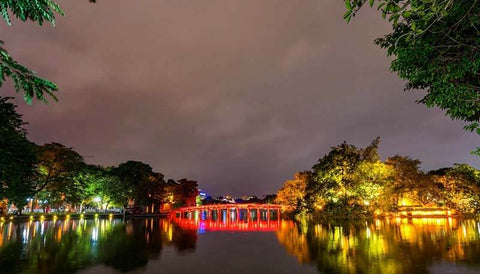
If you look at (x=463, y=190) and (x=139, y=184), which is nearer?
(x=463, y=190)

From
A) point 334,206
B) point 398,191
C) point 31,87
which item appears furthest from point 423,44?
point 398,191

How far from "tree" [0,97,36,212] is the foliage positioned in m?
17.0

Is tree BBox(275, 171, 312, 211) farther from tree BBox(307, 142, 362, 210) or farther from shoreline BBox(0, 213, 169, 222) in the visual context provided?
shoreline BBox(0, 213, 169, 222)

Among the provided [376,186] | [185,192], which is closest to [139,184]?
[185,192]

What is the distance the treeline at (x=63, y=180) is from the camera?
19.2 meters

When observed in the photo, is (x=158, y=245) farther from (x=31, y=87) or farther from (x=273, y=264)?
(x=31, y=87)

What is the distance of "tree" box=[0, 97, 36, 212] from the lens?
17.8m

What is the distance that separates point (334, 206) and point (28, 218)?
47.1 m

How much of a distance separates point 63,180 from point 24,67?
168 ft

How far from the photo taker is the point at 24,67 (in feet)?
11.1

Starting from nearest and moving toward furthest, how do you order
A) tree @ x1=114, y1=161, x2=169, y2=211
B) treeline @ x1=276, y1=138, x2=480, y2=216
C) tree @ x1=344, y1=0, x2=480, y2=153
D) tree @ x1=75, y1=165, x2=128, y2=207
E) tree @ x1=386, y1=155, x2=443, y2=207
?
1. tree @ x1=344, y1=0, x2=480, y2=153
2. treeline @ x1=276, y1=138, x2=480, y2=216
3. tree @ x1=386, y1=155, x2=443, y2=207
4. tree @ x1=75, y1=165, x2=128, y2=207
5. tree @ x1=114, y1=161, x2=169, y2=211

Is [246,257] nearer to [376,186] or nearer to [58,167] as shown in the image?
[376,186]

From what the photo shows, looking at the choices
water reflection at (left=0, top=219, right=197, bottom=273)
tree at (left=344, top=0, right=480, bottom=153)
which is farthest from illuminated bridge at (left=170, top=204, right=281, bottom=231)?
tree at (left=344, top=0, right=480, bottom=153)

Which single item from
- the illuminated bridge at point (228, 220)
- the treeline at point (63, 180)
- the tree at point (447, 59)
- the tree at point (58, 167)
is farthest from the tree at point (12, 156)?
the illuminated bridge at point (228, 220)
